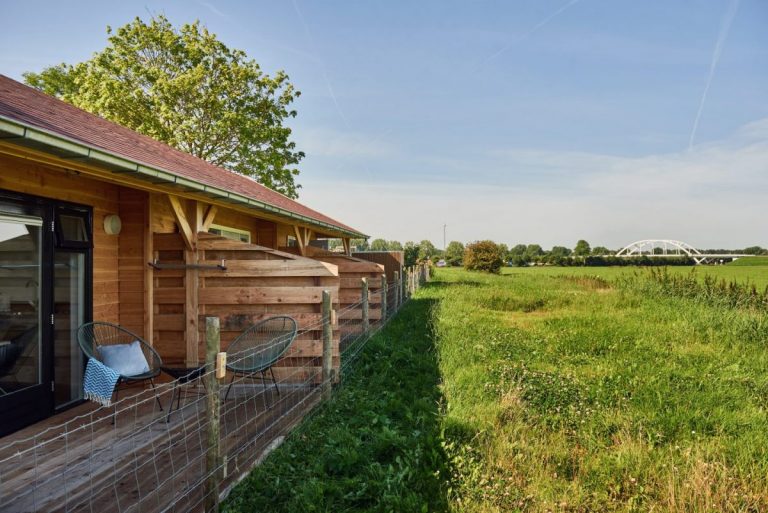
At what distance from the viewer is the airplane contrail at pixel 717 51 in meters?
20.0

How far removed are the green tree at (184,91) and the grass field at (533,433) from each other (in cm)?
1763

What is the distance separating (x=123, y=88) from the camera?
20.4m

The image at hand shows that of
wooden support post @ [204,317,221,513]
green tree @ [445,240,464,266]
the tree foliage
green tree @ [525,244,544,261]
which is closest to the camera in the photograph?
wooden support post @ [204,317,221,513]

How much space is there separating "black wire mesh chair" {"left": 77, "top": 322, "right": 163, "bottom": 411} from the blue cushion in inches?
2.2

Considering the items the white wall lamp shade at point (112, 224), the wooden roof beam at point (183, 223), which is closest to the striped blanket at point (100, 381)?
the white wall lamp shade at point (112, 224)

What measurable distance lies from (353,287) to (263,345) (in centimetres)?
463

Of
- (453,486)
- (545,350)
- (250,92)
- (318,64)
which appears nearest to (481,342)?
(545,350)

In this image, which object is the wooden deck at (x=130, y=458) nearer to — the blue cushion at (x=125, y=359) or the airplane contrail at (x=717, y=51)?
the blue cushion at (x=125, y=359)

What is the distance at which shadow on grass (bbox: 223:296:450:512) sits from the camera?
318 centimetres

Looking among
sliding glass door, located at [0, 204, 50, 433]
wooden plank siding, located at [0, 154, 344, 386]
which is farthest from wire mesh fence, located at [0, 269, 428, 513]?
wooden plank siding, located at [0, 154, 344, 386]

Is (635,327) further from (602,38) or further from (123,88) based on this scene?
(123,88)

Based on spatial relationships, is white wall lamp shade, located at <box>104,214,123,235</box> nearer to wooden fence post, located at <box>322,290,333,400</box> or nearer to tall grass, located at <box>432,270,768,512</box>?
wooden fence post, located at <box>322,290,333,400</box>

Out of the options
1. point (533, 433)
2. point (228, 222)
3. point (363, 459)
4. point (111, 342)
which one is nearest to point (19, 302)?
point (111, 342)

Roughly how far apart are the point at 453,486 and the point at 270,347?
2.61 m
